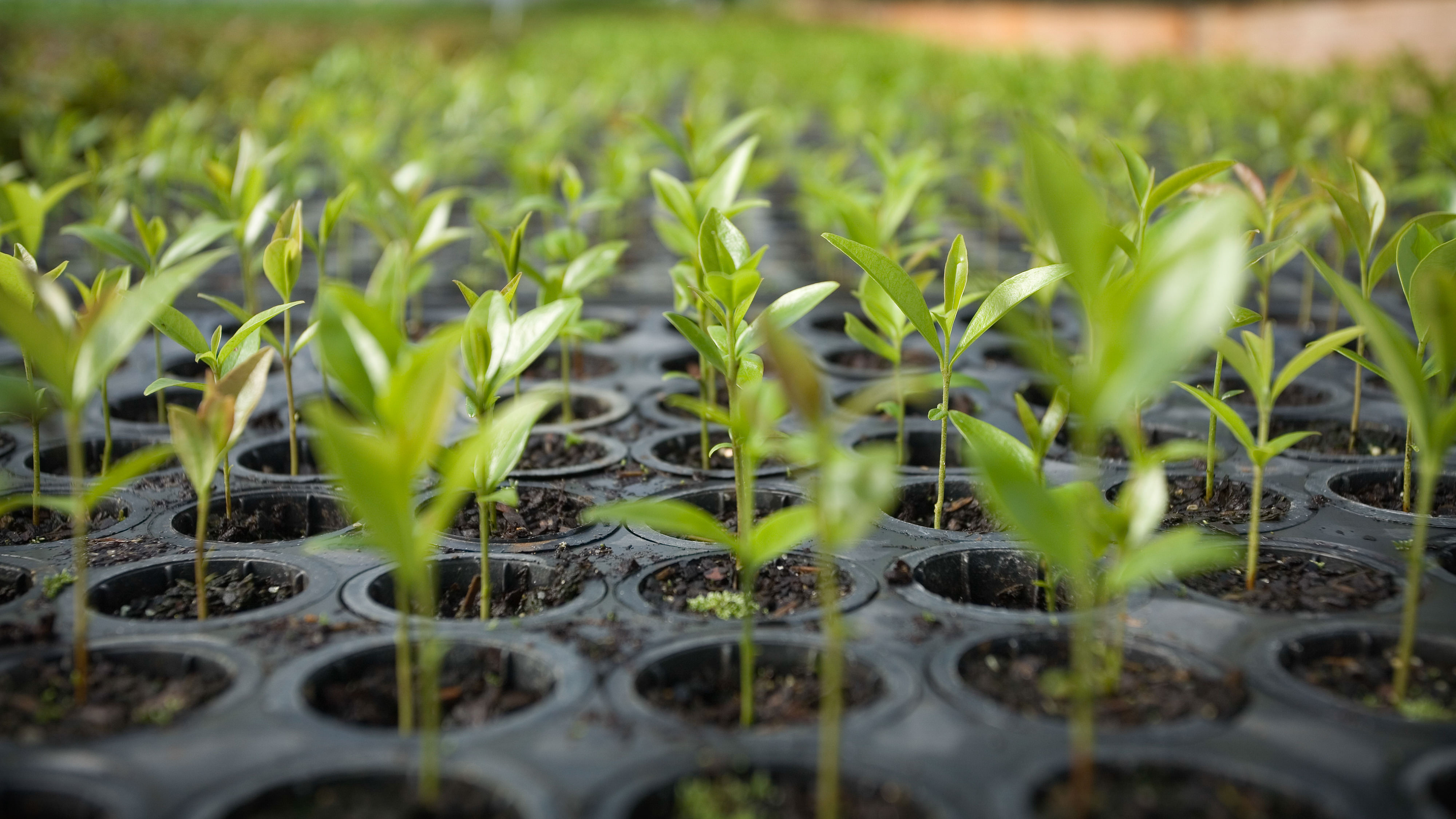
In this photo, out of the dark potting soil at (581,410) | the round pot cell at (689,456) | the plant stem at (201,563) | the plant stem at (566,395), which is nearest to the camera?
the plant stem at (201,563)

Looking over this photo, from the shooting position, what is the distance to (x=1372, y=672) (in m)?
1.31

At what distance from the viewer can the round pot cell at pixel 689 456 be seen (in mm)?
1968

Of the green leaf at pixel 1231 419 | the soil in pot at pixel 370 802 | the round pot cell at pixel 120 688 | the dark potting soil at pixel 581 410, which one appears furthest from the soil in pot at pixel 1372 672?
the dark potting soil at pixel 581 410

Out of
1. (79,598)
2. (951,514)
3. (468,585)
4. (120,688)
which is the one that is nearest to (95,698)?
(120,688)

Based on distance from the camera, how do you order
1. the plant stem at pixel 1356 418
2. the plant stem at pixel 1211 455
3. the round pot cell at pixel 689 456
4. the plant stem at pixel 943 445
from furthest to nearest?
the plant stem at pixel 1356 418
the round pot cell at pixel 689 456
the plant stem at pixel 1211 455
the plant stem at pixel 943 445

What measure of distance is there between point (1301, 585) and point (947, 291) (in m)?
0.61

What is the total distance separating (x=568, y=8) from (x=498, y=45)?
20615 mm

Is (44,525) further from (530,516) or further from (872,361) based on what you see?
(872,361)

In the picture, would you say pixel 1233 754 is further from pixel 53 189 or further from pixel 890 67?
pixel 890 67

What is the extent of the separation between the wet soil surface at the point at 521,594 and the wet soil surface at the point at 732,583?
10 centimetres

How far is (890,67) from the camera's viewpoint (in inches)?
364

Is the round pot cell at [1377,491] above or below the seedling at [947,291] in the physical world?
below

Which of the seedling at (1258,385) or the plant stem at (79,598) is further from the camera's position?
the seedling at (1258,385)

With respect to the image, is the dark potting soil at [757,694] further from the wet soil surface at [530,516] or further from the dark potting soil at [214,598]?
the dark potting soil at [214,598]
